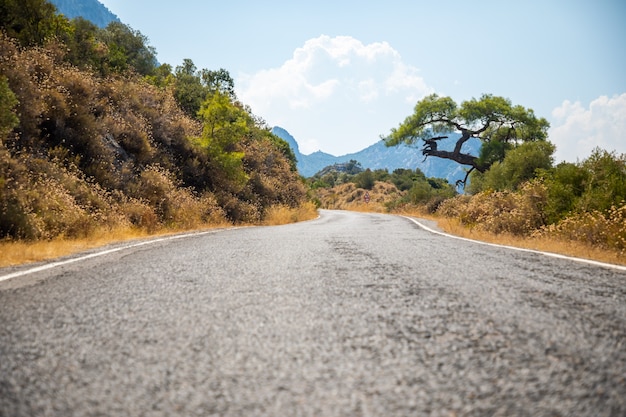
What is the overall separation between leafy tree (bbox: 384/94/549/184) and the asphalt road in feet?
84.9

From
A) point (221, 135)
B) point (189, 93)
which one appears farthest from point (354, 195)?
point (221, 135)

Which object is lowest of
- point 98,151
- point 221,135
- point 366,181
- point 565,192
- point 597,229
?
point 597,229

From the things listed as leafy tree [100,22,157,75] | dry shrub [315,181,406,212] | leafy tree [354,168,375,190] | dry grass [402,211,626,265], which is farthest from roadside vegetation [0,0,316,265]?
leafy tree [354,168,375,190]

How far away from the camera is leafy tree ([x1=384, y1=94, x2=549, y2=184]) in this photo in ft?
90.9

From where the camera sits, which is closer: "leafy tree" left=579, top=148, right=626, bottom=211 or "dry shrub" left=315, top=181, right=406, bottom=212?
"leafy tree" left=579, top=148, right=626, bottom=211

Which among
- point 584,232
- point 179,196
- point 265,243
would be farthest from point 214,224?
point 584,232

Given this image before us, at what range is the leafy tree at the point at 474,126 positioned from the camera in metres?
27.7

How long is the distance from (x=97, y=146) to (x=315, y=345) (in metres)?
13.1

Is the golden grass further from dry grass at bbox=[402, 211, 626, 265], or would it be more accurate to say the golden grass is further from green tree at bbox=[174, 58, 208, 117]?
green tree at bbox=[174, 58, 208, 117]

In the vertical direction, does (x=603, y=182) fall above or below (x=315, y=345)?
above

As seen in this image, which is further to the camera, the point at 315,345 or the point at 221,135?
the point at 221,135

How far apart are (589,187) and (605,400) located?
9.88 metres

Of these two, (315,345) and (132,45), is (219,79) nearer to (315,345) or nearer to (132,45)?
(132,45)

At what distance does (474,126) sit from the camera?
1139 inches
